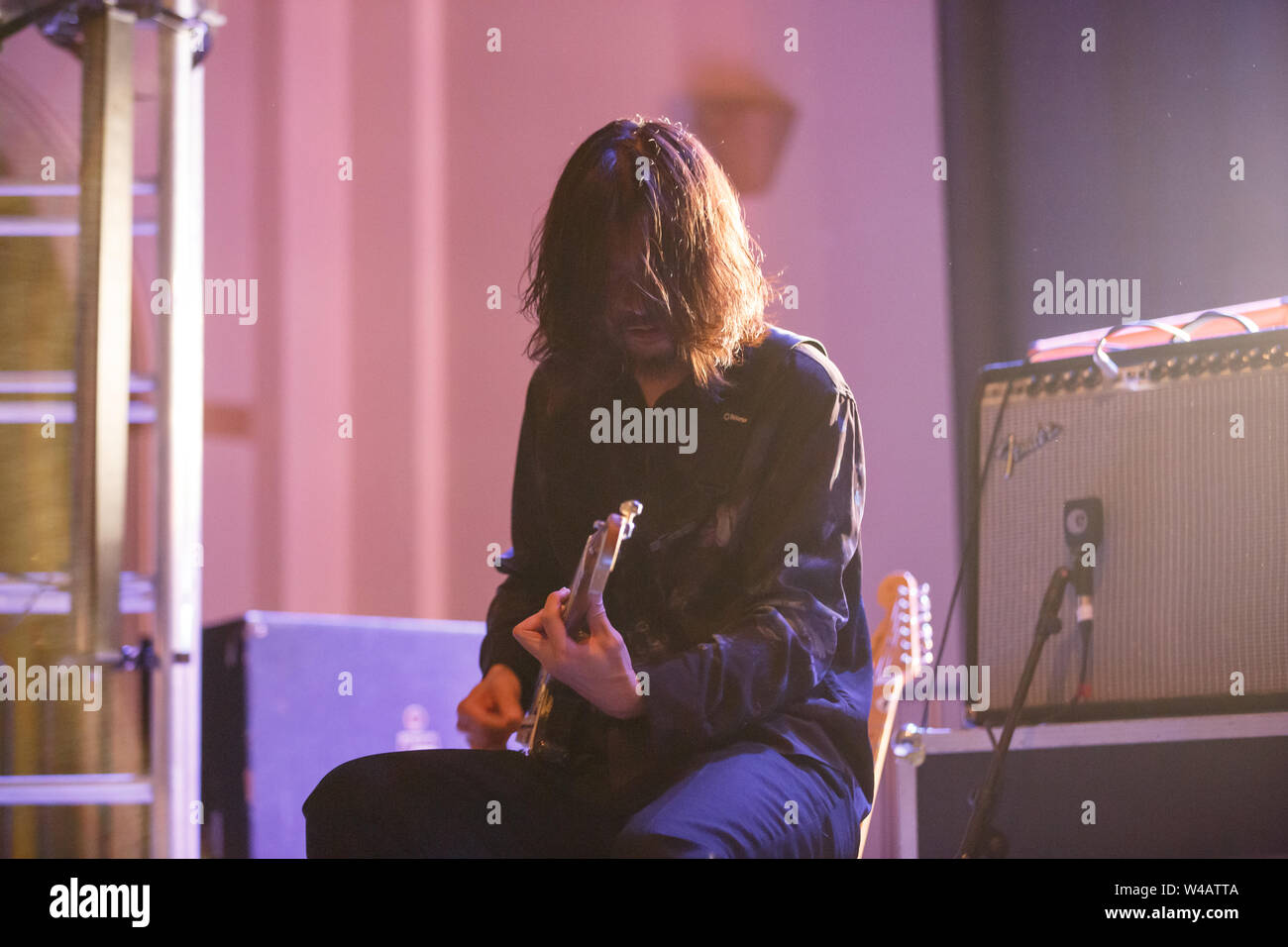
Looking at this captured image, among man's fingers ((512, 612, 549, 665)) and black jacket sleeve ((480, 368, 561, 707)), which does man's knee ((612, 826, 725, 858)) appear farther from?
black jacket sleeve ((480, 368, 561, 707))

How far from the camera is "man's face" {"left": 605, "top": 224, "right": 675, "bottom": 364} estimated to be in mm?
1350

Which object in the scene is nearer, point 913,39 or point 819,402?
point 819,402

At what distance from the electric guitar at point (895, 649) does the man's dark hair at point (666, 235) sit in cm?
53

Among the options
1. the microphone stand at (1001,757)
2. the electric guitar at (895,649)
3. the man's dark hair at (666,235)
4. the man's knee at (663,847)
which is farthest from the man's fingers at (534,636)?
the microphone stand at (1001,757)

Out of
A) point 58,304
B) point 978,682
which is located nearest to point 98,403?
point 58,304

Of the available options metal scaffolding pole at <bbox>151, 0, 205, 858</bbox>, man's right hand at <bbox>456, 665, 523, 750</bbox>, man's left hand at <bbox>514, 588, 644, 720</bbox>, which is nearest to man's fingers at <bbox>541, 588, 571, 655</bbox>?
man's left hand at <bbox>514, 588, 644, 720</bbox>

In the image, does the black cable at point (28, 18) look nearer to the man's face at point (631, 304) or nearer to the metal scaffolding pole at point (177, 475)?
the metal scaffolding pole at point (177, 475)

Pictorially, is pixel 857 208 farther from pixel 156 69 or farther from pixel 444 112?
pixel 156 69

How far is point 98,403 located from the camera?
1.72 meters

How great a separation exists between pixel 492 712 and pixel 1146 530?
3.03 ft

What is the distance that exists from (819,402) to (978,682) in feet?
2.13

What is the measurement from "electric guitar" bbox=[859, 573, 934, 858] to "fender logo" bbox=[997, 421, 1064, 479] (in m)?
0.23

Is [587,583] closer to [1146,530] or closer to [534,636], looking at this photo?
[534,636]

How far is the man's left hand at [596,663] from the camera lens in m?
1.14
